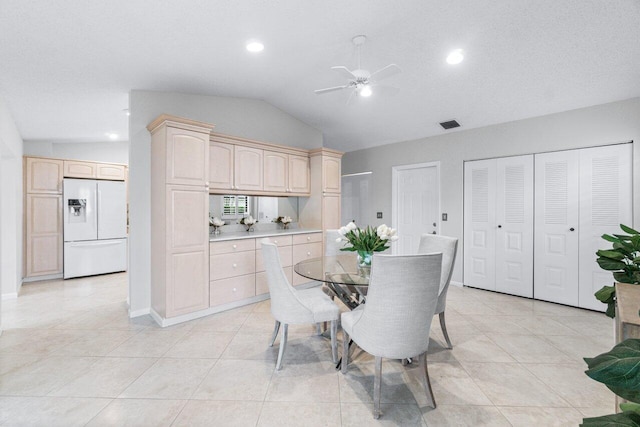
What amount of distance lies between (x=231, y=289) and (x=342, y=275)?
6.15ft

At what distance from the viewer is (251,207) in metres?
4.55

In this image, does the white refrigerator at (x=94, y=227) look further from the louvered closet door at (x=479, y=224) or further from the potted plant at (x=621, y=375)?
the potted plant at (x=621, y=375)

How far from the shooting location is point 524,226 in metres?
4.05

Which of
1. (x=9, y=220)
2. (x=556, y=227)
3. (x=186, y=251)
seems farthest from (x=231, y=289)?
(x=556, y=227)

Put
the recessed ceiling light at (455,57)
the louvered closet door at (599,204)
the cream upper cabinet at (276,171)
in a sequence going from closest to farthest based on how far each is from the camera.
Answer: the recessed ceiling light at (455,57) → the louvered closet door at (599,204) → the cream upper cabinet at (276,171)

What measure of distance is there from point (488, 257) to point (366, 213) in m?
2.24

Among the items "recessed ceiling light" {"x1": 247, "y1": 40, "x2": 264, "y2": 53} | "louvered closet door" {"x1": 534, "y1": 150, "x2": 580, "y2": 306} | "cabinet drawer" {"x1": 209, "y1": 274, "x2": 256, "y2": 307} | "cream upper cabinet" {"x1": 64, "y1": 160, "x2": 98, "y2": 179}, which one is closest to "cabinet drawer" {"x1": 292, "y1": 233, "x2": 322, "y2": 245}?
"cabinet drawer" {"x1": 209, "y1": 274, "x2": 256, "y2": 307}

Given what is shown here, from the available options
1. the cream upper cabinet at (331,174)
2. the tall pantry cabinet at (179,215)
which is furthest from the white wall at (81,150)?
the cream upper cabinet at (331,174)

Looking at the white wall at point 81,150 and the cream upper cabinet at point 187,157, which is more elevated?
the white wall at point 81,150

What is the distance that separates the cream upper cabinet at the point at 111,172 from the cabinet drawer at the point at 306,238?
3762 millimetres

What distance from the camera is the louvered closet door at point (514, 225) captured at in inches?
158

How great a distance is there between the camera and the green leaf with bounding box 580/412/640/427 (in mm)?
723

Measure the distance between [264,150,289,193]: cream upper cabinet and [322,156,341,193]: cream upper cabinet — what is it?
0.59m

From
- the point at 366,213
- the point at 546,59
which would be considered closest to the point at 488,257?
the point at 366,213
